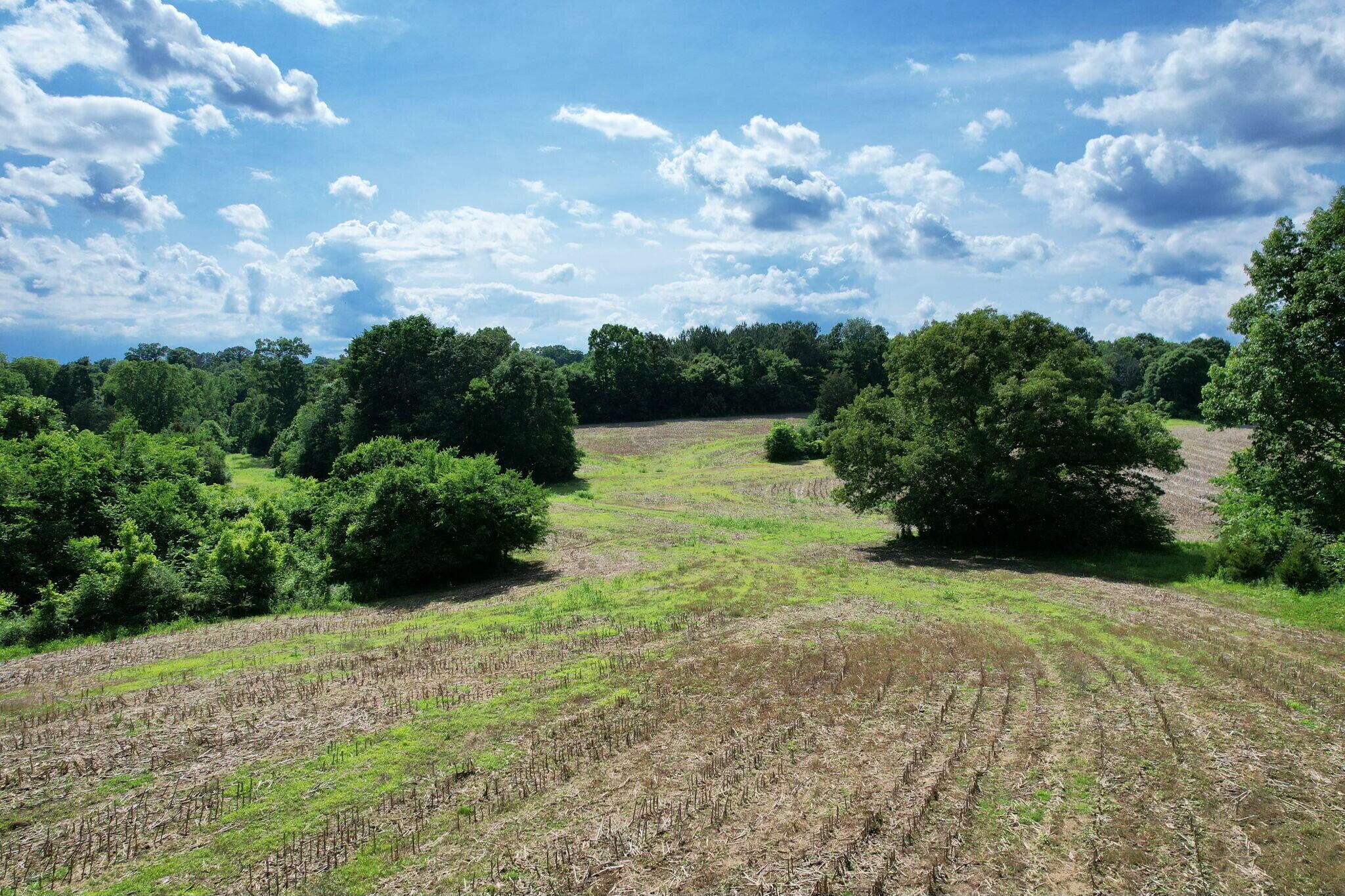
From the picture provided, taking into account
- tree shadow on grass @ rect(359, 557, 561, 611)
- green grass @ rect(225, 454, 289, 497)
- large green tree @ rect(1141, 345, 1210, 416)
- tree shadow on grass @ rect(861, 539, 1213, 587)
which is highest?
large green tree @ rect(1141, 345, 1210, 416)

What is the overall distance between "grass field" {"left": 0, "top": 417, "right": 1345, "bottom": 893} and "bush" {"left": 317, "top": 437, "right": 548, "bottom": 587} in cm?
531

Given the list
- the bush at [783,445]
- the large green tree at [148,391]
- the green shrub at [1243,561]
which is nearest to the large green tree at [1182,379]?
the bush at [783,445]

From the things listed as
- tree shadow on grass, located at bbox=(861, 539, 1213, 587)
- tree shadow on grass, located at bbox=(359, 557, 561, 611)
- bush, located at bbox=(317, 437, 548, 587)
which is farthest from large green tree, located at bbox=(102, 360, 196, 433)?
tree shadow on grass, located at bbox=(861, 539, 1213, 587)

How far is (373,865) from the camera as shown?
7.30m

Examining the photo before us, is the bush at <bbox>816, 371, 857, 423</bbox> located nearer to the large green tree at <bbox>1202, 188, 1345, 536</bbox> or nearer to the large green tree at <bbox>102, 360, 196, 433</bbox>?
the large green tree at <bbox>1202, 188, 1345, 536</bbox>

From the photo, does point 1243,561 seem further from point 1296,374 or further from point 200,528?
point 200,528

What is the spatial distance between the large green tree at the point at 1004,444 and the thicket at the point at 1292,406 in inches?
131

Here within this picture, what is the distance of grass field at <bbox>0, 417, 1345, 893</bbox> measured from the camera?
282 inches

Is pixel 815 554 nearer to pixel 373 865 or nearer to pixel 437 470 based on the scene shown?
pixel 437 470

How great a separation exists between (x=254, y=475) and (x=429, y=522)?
51.8m

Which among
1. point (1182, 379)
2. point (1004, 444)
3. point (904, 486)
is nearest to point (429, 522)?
point (904, 486)

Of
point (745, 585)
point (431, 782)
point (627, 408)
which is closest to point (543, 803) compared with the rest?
point (431, 782)

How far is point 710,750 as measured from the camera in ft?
31.6

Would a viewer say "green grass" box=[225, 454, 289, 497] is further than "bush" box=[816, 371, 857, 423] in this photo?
No
